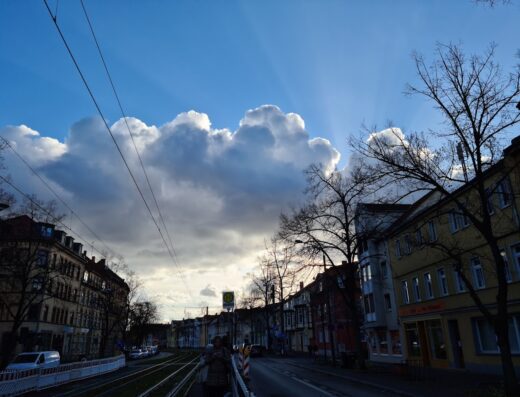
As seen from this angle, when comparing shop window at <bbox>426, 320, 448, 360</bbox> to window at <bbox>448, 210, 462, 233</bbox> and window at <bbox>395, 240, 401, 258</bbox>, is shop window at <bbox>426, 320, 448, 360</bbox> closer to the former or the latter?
window at <bbox>395, 240, 401, 258</bbox>

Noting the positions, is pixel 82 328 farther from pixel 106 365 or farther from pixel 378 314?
pixel 378 314

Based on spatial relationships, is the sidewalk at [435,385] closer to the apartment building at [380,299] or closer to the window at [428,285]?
the window at [428,285]

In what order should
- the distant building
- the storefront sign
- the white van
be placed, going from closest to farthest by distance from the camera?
the white van, the storefront sign, the distant building

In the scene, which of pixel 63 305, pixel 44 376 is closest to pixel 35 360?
pixel 44 376

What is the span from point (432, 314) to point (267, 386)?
46.5ft

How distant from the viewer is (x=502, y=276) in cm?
1327

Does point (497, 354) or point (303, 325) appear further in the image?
point (303, 325)

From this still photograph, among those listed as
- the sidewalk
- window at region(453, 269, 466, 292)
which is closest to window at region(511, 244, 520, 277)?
window at region(453, 269, 466, 292)

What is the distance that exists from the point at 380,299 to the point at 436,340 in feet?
33.5

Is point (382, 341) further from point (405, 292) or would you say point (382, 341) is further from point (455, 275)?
point (455, 275)

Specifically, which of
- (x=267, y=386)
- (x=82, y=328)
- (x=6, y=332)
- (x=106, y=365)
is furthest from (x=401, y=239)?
(x=82, y=328)

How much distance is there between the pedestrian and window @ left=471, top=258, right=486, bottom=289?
1778cm

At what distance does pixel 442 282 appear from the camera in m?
26.6

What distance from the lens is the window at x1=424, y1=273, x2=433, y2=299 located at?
1104 inches
